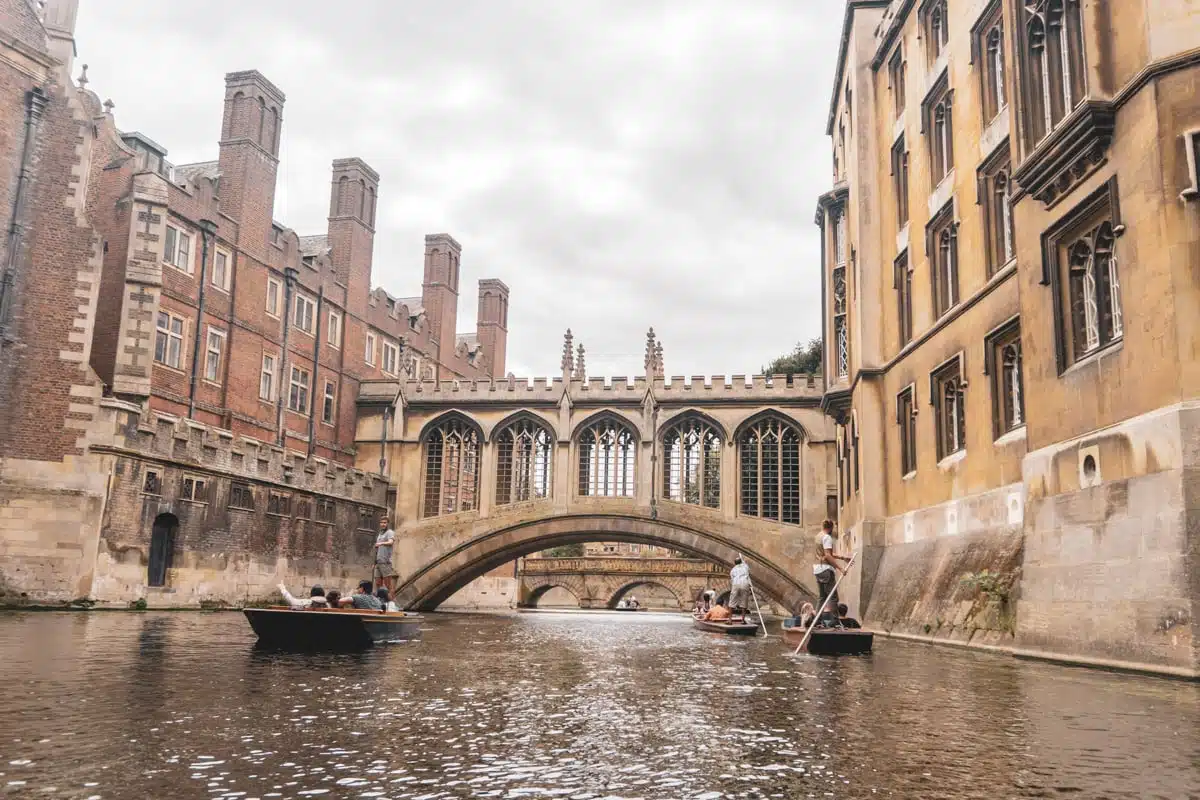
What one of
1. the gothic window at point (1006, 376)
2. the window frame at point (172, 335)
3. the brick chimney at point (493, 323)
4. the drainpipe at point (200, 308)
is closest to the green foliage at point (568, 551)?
the brick chimney at point (493, 323)

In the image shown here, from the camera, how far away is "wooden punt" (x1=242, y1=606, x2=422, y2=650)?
1356 centimetres

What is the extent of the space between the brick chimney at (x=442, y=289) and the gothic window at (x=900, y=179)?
2865 centimetres

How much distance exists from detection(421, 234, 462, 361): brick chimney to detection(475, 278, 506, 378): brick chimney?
7162 mm

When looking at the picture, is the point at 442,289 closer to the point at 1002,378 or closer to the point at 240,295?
the point at 240,295

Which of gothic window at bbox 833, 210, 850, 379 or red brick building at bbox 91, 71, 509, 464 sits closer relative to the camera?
gothic window at bbox 833, 210, 850, 379

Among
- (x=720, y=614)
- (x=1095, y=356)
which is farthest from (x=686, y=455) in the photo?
(x=1095, y=356)

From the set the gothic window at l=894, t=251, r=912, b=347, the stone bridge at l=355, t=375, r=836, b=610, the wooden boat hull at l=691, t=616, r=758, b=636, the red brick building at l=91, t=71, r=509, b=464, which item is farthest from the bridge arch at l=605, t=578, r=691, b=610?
the gothic window at l=894, t=251, r=912, b=347

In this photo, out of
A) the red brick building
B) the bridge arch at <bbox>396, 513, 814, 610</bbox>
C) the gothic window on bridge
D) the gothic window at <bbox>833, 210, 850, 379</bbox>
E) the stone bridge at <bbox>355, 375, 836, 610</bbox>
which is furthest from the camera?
the gothic window on bridge

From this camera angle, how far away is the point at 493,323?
5812cm

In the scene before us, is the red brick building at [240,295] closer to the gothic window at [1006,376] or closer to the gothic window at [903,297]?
the gothic window at [903,297]

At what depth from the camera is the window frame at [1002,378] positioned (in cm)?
1633

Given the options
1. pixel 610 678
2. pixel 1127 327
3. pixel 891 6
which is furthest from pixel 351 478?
pixel 1127 327

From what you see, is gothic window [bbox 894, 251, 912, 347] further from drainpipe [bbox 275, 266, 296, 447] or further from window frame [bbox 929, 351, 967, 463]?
drainpipe [bbox 275, 266, 296, 447]

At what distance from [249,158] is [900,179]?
2067cm
